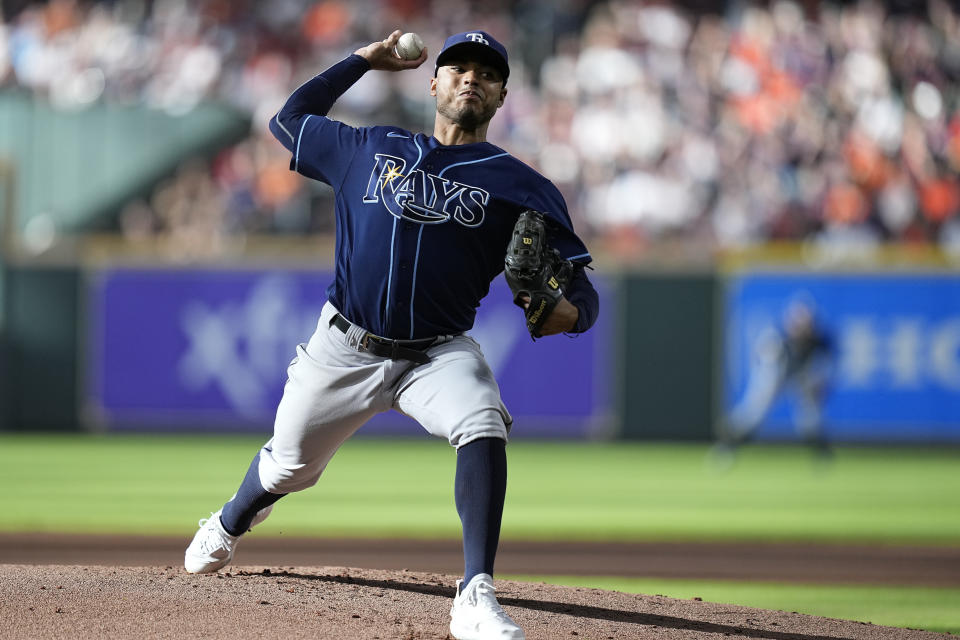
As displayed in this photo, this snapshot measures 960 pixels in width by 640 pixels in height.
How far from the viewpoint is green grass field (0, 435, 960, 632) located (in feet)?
25.8

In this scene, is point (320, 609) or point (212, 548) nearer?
point (320, 609)

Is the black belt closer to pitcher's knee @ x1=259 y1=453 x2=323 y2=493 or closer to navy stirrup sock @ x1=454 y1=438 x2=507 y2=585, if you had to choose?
navy stirrup sock @ x1=454 y1=438 x2=507 y2=585

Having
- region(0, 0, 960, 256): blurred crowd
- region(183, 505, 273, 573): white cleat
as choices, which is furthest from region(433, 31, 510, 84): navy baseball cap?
region(0, 0, 960, 256): blurred crowd

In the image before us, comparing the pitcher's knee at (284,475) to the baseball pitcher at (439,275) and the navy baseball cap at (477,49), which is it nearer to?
the baseball pitcher at (439,275)

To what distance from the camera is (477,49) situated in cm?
421

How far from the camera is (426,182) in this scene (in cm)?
418

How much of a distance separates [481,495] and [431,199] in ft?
2.98

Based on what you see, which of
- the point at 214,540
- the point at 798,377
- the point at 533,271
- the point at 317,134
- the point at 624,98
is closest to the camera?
the point at 533,271

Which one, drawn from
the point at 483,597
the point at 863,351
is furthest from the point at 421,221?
the point at 863,351

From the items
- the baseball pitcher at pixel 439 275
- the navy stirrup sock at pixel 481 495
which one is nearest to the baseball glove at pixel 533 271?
the baseball pitcher at pixel 439 275

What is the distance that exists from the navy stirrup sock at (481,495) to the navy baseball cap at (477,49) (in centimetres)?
118

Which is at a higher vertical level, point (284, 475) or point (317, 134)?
point (317, 134)

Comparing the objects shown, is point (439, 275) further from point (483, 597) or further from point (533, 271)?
point (483, 597)

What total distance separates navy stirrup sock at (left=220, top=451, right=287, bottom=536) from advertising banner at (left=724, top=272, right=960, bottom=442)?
1007 cm
